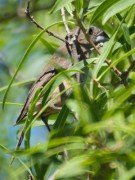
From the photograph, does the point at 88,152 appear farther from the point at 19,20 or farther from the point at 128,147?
the point at 19,20

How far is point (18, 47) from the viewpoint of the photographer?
2766mm

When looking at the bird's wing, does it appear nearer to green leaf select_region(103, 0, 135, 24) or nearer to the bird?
the bird

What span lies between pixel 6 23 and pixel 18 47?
19 cm

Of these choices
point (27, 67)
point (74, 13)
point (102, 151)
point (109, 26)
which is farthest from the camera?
point (27, 67)

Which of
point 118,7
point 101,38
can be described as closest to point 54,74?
point 101,38

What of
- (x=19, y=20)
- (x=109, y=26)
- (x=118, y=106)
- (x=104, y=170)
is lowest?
(x=104, y=170)

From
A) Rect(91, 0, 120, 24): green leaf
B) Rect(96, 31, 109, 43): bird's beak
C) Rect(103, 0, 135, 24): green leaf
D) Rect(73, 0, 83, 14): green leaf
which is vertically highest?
Rect(73, 0, 83, 14): green leaf

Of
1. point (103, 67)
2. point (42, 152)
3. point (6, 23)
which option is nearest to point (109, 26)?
point (103, 67)

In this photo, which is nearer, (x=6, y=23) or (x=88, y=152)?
(x=88, y=152)

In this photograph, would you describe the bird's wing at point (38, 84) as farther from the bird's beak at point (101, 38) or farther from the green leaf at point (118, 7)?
the green leaf at point (118, 7)

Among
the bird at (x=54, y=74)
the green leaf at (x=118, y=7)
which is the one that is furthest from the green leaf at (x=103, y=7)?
the bird at (x=54, y=74)

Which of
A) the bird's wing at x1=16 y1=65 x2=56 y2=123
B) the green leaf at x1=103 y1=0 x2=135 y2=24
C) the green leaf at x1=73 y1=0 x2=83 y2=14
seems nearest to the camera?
the green leaf at x1=103 y1=0 x2=135 y2=24

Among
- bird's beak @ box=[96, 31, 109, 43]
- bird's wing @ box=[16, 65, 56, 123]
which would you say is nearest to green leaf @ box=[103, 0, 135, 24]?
bird's beak @ box=[96, 31, 109, 43]

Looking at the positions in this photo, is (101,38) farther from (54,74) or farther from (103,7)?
(103,7)
